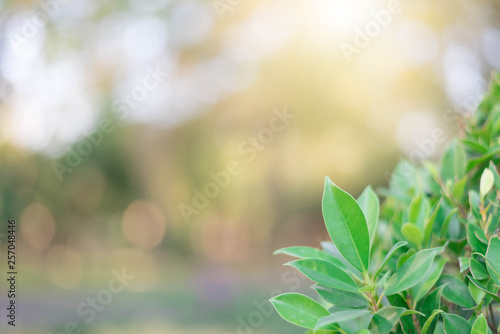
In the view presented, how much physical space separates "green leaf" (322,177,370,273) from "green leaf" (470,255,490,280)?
124 millimetres

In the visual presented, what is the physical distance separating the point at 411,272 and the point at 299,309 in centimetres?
13

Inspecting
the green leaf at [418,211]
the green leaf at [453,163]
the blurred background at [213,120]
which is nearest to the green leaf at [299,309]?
the green leaf at [418,211]

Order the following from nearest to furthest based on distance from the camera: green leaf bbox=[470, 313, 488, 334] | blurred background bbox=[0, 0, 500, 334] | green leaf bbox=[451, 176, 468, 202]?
1. green leaf bbox=[470, 313, 488, 334]
2. green leaf bbox=[451, 176, 468, 202]
3. blurred background bbox=[0, 0, 500, 334]

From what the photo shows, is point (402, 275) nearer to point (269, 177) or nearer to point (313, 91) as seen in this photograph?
point (313, 91)

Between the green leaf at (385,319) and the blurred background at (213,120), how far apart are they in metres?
6.14

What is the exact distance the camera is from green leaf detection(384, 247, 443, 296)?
1.47ft

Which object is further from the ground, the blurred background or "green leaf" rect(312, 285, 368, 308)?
the blurred background

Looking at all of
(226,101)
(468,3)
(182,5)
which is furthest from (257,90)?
(468,3)

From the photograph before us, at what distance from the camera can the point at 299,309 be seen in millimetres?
495

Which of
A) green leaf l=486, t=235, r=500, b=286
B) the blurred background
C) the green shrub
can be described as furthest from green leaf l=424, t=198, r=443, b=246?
the blurred background

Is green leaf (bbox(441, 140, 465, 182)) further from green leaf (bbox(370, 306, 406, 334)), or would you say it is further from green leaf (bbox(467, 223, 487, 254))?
green leaf (bbox(370, 306, 406, 334))

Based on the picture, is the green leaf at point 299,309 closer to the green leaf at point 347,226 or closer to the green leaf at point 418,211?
the green leaf at point 347,226

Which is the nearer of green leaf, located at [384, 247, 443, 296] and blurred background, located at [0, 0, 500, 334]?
green leaf, located at [384, 247, 443, 296]

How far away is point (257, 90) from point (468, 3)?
4.64 metres
